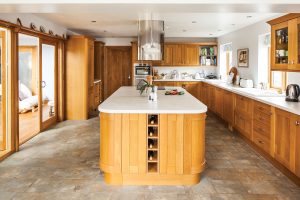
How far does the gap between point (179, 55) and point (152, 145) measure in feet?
22.4

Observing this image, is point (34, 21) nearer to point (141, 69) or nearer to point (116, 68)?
point (141, 69)

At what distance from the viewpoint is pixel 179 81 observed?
391 inches

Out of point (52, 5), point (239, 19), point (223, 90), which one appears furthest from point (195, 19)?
point (52, 5)

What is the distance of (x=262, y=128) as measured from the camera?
4.88 metres

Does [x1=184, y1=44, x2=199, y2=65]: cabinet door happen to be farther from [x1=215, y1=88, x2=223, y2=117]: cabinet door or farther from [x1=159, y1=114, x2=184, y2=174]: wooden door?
[x1=159, y1=114, x2=184, y2=174]: wooden door

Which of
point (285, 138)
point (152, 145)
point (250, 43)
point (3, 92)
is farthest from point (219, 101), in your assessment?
point (3, 92)

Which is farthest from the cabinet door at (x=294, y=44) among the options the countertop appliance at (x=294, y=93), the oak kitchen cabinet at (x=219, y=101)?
the oak kitchen cabinet at (x=219, y=101)

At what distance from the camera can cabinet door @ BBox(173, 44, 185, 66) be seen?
33.7 feet

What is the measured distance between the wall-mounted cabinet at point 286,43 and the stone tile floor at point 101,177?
147 centimetres

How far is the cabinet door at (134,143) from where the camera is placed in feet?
12.1

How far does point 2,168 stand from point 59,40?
4.01m

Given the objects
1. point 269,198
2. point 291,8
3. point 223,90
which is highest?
point 291,8

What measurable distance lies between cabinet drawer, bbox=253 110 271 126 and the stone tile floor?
57 centimetres

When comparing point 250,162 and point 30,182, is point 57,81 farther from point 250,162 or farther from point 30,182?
point 250,162
